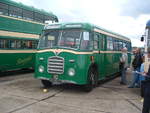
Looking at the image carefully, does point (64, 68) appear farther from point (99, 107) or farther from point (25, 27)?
point (25, 27)

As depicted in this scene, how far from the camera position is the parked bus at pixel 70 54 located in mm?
7980

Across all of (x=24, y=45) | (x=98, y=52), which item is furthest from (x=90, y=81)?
(x=24, y=45)

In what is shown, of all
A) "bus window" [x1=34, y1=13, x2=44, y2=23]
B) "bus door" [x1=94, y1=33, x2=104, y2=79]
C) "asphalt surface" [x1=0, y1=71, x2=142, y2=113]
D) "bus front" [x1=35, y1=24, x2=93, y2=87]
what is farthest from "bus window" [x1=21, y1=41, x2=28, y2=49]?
"bus door" [x1=94, y1=33, x2=104, y2=79]

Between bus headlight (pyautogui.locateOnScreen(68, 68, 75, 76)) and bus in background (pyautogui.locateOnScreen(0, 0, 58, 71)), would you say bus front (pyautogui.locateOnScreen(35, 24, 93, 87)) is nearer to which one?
bus headlight (pyautogui.locateOnScreen(68, 68, 75, 76))

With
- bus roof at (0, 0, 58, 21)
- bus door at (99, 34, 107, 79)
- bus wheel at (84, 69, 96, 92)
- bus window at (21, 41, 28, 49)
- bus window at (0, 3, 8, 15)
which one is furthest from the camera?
bus window at (21, 41, 28, 49)

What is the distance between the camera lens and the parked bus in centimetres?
798

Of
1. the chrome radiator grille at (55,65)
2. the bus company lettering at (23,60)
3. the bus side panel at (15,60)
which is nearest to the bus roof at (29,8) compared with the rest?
the bus side panel at (15,60)

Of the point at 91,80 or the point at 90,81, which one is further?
the point at 91,80

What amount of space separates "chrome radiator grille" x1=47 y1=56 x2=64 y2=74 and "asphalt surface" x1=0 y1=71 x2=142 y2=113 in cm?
89

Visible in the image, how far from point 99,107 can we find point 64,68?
230 centimetres

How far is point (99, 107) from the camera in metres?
6.54

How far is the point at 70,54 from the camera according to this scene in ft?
26.2

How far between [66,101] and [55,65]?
176cm

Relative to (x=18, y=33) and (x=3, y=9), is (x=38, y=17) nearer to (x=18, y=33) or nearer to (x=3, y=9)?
(x=18, y=33)
